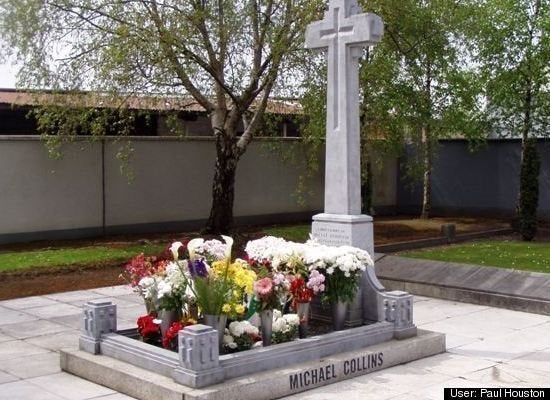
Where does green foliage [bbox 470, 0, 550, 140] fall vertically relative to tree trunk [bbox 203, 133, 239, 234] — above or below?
above

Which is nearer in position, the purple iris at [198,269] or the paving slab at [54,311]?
the purple iris at [198,269]

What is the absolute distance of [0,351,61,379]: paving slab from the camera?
22.0 ft

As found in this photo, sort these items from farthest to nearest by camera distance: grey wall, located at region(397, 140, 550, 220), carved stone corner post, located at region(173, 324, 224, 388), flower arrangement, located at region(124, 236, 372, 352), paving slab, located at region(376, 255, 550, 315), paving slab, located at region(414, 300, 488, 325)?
1. grey wall, located at region(397, 140, 550, 220)
2. paving slab, located at region(376, 255, 550, 315)
3. paving slab, located at region(414, 300, 488, 325)
4. flower arrangement, located at region(124, 236, 372, 352)
5. carved stone corner post, located at region(173, 324, 224, 388)

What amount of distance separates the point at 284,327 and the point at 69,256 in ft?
29.2

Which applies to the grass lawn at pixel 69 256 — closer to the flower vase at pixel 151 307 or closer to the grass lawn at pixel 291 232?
the grass lawn at pixel 291 232

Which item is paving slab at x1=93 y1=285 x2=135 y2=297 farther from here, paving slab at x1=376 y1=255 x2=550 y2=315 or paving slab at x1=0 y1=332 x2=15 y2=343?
paving slab at x1=376 y1=255 x2=550 y2=315

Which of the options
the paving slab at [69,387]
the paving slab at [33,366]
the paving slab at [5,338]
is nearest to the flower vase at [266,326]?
the paving slab at [69,387]

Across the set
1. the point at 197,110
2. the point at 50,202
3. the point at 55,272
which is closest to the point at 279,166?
the point at 197,110

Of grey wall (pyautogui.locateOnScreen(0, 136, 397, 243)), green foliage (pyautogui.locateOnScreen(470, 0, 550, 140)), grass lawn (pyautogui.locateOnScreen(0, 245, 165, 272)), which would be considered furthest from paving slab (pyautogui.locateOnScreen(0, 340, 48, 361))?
green foliage (pyautogui.locateOnScreen(470, 0, 550, 140))

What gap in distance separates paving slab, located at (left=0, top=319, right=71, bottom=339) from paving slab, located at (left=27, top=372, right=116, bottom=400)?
1.83 metres

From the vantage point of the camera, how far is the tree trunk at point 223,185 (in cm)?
1658

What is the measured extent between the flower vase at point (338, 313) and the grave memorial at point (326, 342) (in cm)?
15

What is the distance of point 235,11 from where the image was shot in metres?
14.2

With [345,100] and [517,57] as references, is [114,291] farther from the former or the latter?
[517,57]
